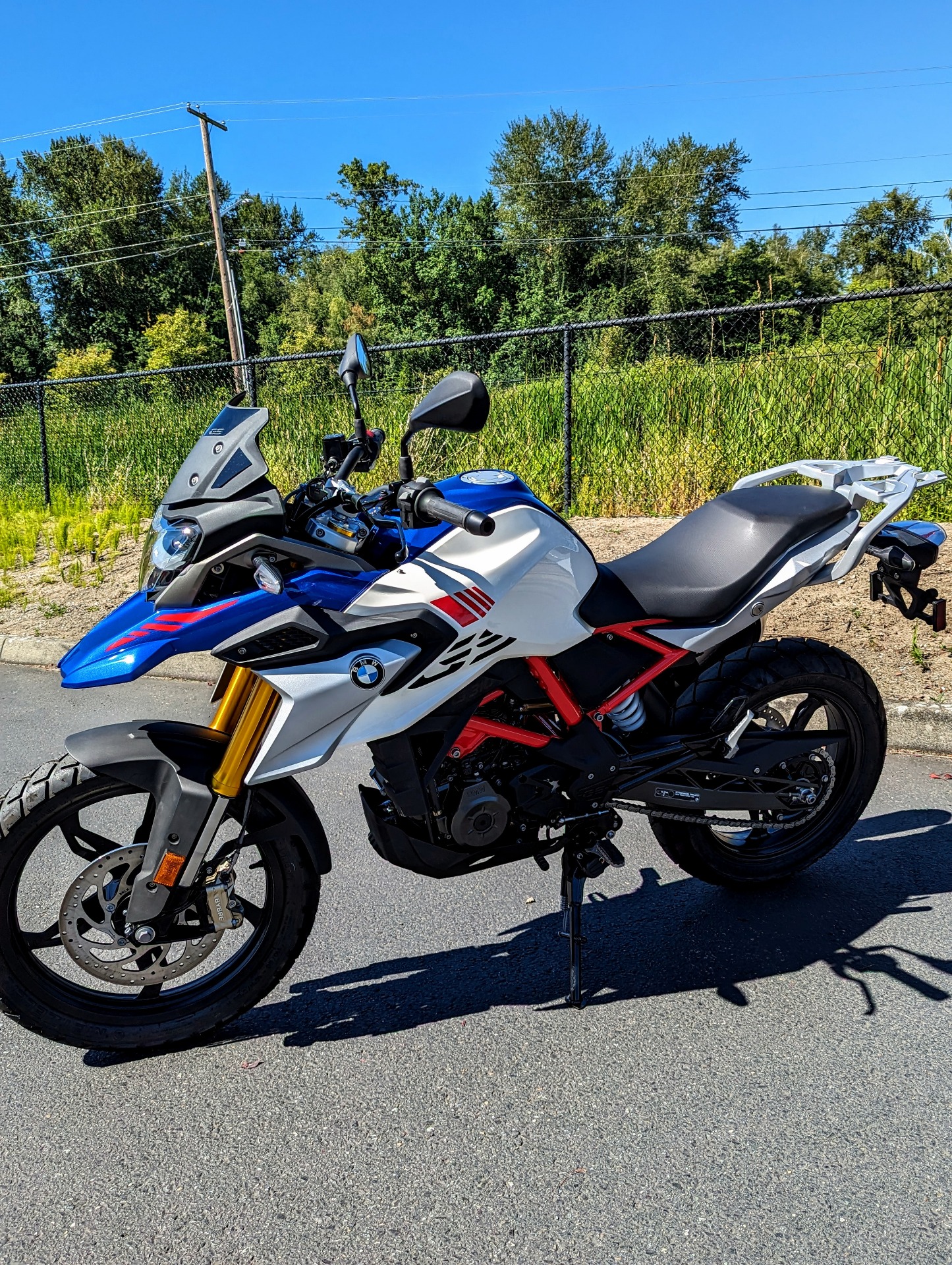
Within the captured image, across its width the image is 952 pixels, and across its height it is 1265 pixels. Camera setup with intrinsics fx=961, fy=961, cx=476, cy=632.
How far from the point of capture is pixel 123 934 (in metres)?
2.36

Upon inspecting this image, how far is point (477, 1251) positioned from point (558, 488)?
7284mm

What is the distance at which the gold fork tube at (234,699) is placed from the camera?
227cm

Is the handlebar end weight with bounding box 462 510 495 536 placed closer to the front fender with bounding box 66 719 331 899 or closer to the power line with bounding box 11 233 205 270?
the front fender with bounding box 66 719 331 899

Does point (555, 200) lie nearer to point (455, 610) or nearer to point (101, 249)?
point (101, 249)

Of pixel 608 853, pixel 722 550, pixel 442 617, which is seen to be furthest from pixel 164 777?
pixel 722 550

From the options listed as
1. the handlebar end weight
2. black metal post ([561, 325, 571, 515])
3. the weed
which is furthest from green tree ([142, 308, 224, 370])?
the handlebar end weight

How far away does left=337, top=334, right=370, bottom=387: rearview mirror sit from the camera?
2.24 m

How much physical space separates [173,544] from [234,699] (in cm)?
41

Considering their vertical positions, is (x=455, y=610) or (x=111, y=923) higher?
(x=455, y=610)

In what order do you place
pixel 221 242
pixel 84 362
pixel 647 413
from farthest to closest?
1. pixel 84 362
2. pixel 221 242
3. pixel 647 413

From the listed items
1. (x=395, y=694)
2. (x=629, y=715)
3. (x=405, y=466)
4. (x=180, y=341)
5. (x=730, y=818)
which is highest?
(x=180, y=341)

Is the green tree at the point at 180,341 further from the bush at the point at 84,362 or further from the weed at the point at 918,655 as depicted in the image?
the weed at the point at 918,655

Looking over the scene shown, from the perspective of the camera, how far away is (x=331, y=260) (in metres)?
62.5

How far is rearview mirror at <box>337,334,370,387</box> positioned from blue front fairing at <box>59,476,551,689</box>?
39cm
